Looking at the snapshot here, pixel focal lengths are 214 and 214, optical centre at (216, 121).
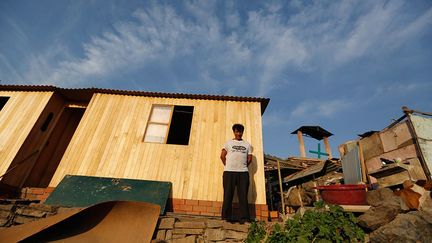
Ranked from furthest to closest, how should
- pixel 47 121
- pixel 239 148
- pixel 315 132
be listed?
pixel 315 132 → pixel 47 121 → pixel 239 148

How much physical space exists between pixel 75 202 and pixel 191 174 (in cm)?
274

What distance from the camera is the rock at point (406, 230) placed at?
3.71m

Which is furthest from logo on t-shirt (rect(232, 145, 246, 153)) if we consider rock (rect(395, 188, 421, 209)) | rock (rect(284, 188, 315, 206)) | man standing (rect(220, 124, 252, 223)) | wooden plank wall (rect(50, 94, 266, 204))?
rock (rect(284, 188, 315, 206))

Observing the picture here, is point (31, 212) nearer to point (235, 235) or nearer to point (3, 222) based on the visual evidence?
point (3, 222)

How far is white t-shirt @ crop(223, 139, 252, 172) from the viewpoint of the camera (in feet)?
14.6

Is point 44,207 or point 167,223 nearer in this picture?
point 167,223

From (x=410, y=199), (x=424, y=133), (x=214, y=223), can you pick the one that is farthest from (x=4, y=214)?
(x=424, y=133)

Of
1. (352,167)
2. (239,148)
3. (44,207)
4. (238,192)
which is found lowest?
(44,207)

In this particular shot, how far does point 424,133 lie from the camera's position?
7.43 m

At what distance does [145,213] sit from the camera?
3.24m

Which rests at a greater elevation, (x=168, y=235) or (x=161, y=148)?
(x=161, y=148)

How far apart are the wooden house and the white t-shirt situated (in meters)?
1.34

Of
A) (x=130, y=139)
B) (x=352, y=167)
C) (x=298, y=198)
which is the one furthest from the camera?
(x=298, y=198)

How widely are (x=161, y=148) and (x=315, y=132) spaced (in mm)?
12215
